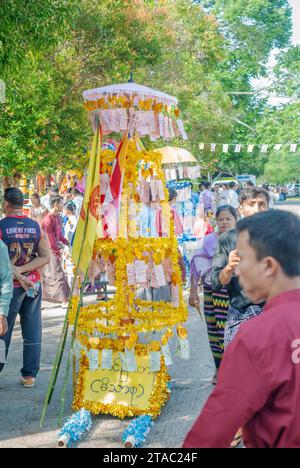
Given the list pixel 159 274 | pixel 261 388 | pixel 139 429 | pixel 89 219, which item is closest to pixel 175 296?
pixel 159 274

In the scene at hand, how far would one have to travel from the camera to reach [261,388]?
2197 millimetres

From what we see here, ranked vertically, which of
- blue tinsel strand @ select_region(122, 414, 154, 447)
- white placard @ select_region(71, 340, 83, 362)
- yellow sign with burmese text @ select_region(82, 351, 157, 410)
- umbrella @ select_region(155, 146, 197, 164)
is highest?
umbrella @ select_region(155, 146, 197, 164)

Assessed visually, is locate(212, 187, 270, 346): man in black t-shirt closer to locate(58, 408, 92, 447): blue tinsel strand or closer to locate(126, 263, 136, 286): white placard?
locate(126, 263, 136, 286): white placard

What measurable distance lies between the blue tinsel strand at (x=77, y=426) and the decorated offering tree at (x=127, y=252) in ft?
1.07

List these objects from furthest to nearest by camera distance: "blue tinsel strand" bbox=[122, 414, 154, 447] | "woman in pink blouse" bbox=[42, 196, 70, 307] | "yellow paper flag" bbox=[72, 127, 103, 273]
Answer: "woman in pink blouse" bbox=[42, 196, 70, 307] < "yellow paper flag" bbox=[72, 127, 103, 273] < "blue tinsel strand" bbox=[122, 414, 154, 447]

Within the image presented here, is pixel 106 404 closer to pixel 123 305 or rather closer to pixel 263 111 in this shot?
pixel 123 305

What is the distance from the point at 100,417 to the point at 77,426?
0.64 m

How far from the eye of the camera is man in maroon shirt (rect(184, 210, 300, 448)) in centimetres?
220

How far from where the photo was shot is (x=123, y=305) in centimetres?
657

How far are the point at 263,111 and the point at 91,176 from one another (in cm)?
3946

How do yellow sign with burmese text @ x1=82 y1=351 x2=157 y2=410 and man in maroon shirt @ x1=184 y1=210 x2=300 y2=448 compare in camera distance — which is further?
yellow sign with burmese text @ x1=82 y1=351 x2=157 y2=410

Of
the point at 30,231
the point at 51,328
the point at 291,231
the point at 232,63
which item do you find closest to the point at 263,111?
the point at 232,63

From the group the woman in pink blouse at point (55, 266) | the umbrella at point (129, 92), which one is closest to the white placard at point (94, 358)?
the umbrella at point (129, 92)

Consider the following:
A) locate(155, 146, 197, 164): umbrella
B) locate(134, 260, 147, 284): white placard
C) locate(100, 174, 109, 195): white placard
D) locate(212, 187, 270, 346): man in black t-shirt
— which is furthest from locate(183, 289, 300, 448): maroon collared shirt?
locate(155, 146, 197, 164): umbrella
